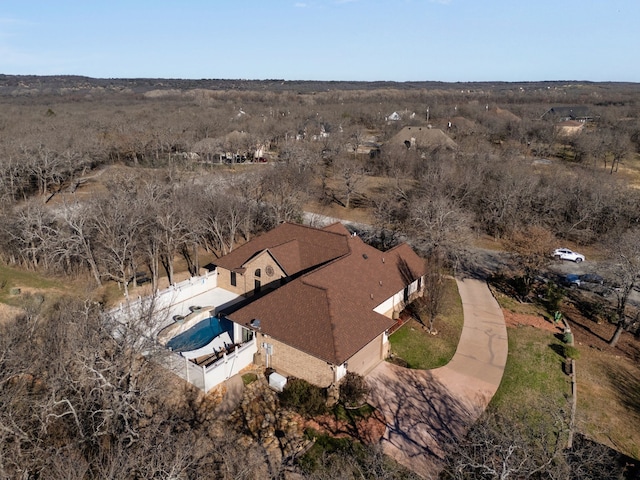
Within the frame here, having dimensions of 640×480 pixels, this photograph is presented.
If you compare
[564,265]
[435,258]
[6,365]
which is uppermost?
[6,365]

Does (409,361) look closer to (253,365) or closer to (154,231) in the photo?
(253,365)

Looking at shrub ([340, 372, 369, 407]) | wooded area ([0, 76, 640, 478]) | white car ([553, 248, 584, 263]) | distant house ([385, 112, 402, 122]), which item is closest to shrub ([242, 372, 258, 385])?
wooded area ([0, 76, 640, 478])

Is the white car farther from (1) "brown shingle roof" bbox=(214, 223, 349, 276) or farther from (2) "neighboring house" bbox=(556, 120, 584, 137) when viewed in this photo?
(2) "neighboring house" bbox=(556, 120, 584, 137)

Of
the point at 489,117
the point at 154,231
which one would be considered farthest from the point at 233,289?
the point at 489,117

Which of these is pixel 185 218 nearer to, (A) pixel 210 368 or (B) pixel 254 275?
(B) pixel 254 275

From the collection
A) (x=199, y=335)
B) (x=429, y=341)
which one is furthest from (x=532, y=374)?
(x=199, y=335)

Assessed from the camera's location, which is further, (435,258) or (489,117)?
(489,117)
